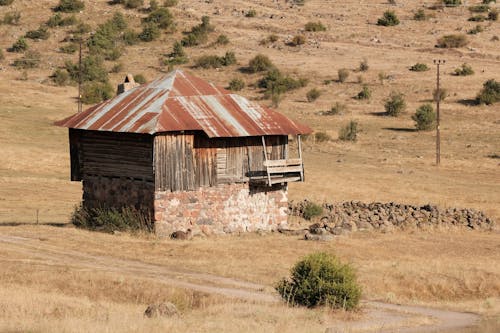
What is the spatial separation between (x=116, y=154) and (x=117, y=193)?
4.24ft

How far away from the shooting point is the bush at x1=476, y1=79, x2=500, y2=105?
78312 millimetres

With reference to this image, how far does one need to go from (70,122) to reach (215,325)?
19273 mm

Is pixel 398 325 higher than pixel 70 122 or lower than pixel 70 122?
lower

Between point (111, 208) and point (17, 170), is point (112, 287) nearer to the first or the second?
point (111, 208)

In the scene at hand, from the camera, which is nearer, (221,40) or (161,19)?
(221,40)

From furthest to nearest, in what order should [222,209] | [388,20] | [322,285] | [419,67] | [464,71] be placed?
1. [388,20]
2. [419,67]
3. [464,71]
4. [222,209]
5. [322,285]

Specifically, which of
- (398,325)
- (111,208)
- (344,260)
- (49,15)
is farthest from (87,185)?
(49,15)

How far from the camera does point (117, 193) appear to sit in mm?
38000

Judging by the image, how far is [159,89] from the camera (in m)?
38.8

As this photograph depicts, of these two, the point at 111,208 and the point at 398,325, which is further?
the point at 111,208

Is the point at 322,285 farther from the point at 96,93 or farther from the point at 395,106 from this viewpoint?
the point at 96,93

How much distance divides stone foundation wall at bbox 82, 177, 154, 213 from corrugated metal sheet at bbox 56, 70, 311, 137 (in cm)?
189

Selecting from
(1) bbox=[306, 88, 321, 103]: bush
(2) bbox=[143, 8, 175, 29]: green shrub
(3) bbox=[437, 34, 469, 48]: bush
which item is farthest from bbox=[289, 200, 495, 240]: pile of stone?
(2) bbox=[143, 8, 175, 29]: green shrub

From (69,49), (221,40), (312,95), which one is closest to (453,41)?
(221,40)
